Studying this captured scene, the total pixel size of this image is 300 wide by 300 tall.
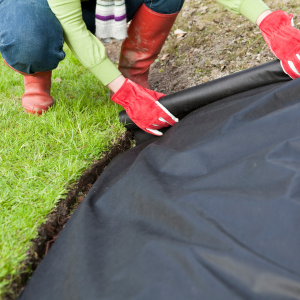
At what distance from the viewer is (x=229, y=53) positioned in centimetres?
222

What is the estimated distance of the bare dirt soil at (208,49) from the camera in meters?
2.14

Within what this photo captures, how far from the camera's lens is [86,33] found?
4.33 feet

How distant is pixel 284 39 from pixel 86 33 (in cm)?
93

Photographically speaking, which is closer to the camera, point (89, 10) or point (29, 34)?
point (29, 34)

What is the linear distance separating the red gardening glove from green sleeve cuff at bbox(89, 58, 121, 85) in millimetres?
766

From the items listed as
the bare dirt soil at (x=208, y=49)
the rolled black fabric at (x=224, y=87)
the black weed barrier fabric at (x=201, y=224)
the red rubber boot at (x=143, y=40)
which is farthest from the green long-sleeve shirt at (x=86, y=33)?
the bare dirt soil at (x=208, y=49)

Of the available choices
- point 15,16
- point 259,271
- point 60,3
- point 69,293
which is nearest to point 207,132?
point 259,271

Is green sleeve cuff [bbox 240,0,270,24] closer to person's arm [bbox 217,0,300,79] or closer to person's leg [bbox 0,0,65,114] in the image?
person's arm [bbox 217,0,300,79]

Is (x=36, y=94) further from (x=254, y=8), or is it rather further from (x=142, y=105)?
(x=254, y=8)

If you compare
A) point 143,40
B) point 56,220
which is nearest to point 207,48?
point 143,40

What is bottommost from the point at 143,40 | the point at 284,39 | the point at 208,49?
the point at 208,49

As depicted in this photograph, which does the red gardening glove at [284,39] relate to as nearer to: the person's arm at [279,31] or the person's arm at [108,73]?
the person's arm at [279,31]

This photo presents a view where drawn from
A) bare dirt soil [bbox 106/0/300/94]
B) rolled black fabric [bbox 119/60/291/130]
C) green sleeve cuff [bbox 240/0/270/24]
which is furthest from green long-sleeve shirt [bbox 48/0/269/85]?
bare dirt soil [bbox 106/0/300/94]

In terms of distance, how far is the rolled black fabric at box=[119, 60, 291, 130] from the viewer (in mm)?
1296
